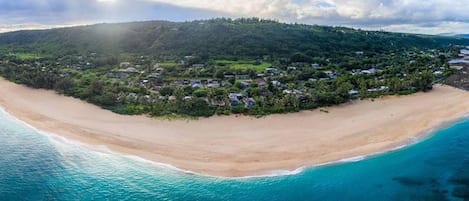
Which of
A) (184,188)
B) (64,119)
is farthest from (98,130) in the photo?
(184,188)

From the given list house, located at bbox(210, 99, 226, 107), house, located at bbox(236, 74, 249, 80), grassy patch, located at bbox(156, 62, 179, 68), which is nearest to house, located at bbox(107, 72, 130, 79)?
grassy patch, located at bbox(156, 62, 179, 68)

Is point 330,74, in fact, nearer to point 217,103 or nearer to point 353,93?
point 353,93

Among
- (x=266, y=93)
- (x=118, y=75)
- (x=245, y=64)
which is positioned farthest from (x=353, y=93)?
(x=118, y=75)

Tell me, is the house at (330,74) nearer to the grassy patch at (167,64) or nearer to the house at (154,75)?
the house at (154,75)

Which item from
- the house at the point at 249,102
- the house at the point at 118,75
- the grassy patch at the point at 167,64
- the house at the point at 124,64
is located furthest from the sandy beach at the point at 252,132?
the house at the point at 124,64

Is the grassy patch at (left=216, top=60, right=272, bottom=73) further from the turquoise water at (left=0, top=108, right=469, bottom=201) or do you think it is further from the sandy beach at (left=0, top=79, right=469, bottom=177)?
the turquoise water at (left=0, top=108, right=469, bottom=201)

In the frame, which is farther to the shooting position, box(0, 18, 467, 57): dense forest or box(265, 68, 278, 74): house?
box(0, 18, 467, 57): dense forest
